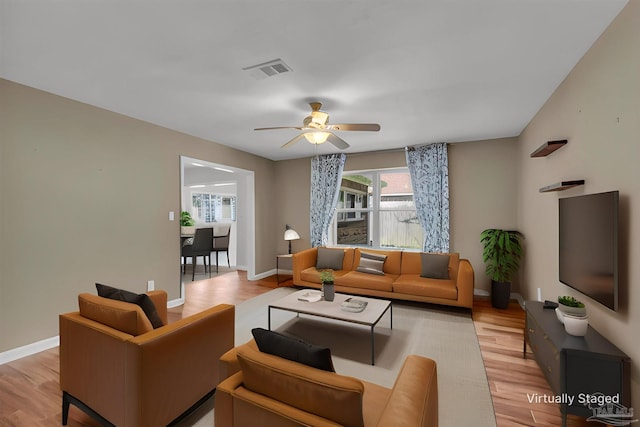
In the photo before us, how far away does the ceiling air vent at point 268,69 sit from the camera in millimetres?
2220

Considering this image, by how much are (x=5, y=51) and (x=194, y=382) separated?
2860 millimetres

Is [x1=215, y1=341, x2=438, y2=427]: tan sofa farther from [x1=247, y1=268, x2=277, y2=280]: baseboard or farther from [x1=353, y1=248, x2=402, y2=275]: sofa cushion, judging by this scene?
[x1=247, y1=268, x2=277, y2=280]: baseboard

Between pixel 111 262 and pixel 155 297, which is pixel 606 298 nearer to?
pixel 155 297

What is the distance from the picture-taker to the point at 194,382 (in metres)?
1.79

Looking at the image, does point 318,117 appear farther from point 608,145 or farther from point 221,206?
point 221,206

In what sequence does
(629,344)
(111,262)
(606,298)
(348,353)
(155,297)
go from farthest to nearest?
(111,262), (348,353), (155,297), (606,298), (629,344)

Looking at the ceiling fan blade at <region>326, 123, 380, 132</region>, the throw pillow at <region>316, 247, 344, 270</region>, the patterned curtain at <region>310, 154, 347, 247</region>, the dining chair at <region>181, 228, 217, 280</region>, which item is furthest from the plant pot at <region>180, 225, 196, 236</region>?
the ceiling fan blade at <region>326, 123, 380, 132</region>

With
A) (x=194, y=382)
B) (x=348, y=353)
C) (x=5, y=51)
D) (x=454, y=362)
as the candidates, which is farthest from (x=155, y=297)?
(x=454, y=362)

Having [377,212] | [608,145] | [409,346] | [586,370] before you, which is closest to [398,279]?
[409,346]

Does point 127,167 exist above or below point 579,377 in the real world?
above

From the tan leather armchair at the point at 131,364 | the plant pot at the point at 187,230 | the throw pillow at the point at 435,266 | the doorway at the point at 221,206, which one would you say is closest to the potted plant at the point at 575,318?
the throw pillow at the point at 435,266

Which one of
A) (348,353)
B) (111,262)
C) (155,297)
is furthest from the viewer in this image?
(111,262)

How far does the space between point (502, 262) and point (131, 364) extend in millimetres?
4403

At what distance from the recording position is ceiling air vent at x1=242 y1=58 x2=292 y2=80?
2.22 meters
